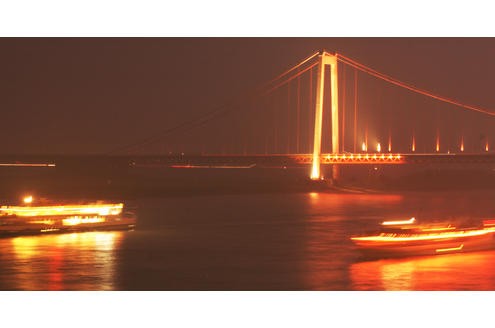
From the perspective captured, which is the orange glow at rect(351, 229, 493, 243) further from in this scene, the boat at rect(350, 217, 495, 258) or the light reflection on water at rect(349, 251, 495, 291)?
the light reflection on water at rect(349, 251, 495, 291)

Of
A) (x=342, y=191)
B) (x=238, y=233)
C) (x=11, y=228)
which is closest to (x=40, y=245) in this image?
(x=11, y=228)

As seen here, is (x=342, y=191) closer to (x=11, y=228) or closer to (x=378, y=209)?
(x=378, y=209)

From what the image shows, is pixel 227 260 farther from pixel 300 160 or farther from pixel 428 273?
pixel 300 160

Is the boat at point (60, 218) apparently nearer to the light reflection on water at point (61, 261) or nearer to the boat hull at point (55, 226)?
the boat hull at point (55, 226)

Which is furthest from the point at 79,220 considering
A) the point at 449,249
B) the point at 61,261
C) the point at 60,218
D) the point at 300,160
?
the point at 300,160

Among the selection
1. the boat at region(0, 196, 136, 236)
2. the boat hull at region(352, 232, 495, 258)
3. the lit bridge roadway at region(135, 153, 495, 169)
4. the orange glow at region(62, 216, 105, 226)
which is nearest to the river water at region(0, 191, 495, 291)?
the boat hull at region(352, 232, 495, 258)

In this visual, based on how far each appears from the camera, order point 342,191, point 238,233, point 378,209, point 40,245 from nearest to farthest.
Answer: point 40,245 < point 238,233 < point 378,209 < point 342,191
